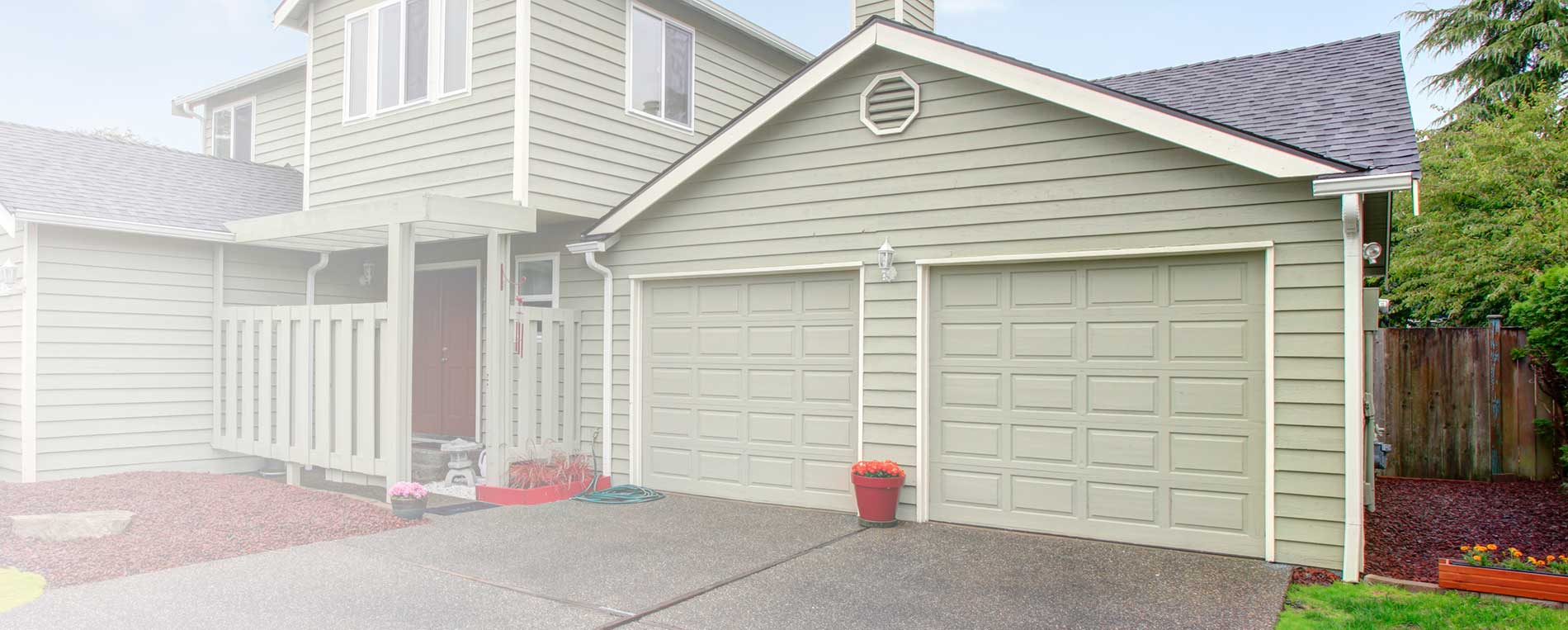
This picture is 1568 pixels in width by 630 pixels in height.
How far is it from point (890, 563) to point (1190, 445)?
204cm

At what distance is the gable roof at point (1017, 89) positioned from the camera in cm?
518

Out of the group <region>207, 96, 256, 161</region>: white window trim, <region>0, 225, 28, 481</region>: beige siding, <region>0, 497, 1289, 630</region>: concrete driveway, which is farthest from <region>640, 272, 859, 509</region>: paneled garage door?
<region>207, 96, 256, 161</region>: white window trim

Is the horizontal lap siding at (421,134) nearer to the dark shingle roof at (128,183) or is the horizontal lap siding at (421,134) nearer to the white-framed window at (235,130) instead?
the dark shingle roof at (128,183)

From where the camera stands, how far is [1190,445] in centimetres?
563

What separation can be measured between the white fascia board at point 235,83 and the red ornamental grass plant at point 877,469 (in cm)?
1013

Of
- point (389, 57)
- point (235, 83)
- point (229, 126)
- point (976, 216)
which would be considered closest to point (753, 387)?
point (976, 216)

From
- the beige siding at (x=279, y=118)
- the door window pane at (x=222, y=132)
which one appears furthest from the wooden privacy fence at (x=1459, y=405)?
the door window pane at (x=222, y=132)

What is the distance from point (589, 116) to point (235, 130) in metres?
8.99

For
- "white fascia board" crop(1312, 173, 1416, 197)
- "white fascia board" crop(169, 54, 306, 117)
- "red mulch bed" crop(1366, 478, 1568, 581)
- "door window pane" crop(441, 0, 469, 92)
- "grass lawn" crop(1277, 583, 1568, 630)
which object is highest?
"white fascia board" crop(169, 54, 306, 117)

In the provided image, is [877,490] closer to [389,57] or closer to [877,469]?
[877,469]

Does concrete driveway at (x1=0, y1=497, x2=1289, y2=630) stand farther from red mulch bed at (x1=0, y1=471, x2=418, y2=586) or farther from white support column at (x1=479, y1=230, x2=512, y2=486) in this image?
white support column at (x1=479, y1=230, x2=512, y2=486)

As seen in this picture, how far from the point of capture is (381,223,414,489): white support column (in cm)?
686

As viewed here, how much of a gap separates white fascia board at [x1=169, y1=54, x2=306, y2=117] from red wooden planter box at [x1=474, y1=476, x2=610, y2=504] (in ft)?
25.9

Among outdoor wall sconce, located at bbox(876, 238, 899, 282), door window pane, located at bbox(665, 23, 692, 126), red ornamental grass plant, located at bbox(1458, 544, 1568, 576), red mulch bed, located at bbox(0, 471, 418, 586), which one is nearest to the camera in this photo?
red ornamental grass plant, located at bbox(1458, 544, 1568, 576)
